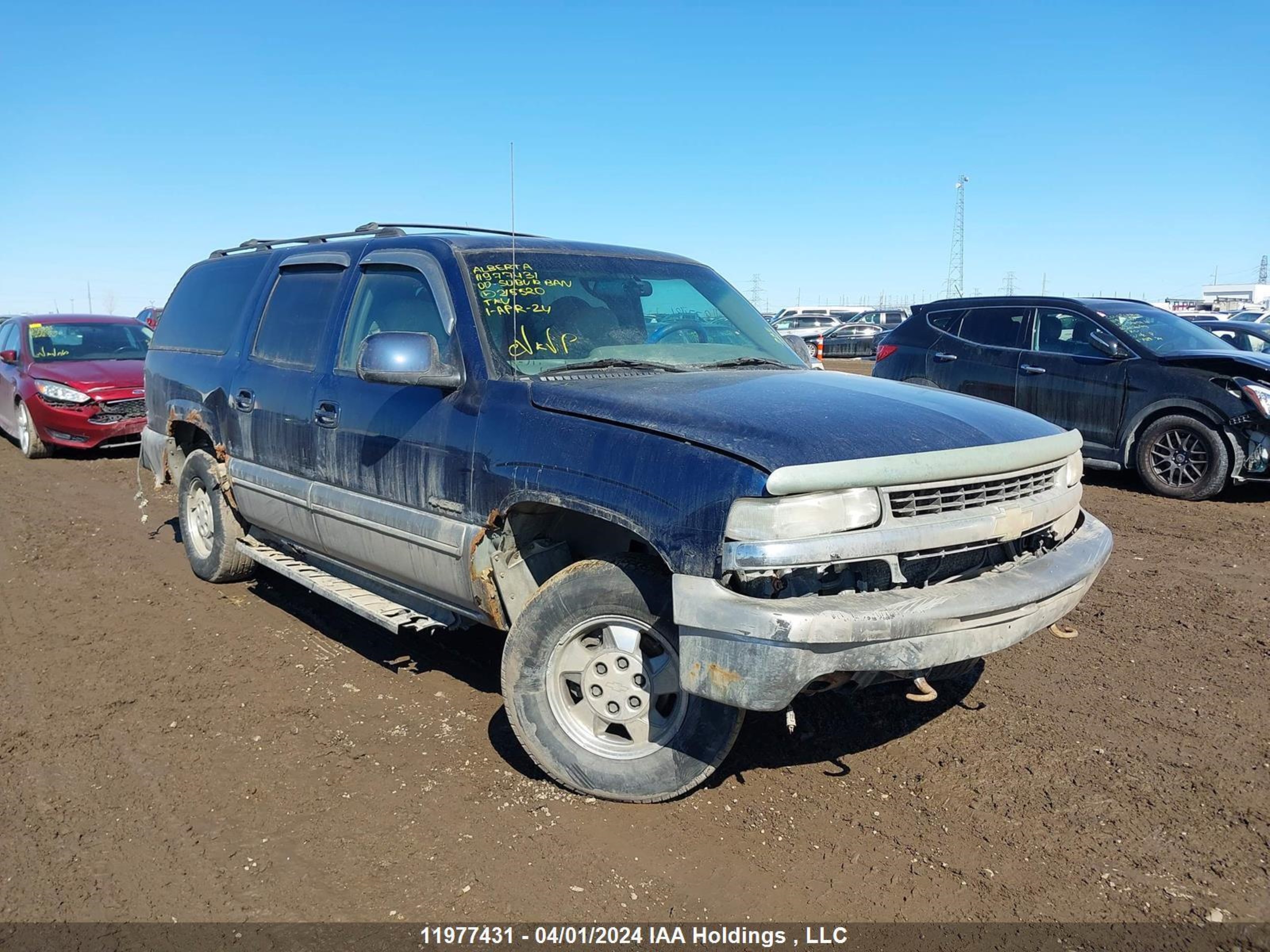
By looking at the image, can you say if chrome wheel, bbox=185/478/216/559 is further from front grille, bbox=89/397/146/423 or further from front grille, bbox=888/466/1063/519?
front grille, bbox=89/397/146/423

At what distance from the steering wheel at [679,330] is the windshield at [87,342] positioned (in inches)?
364

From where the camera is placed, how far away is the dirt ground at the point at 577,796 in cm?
277

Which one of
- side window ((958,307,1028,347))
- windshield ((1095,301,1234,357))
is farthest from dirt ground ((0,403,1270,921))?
side window ((958,307,1028,347))

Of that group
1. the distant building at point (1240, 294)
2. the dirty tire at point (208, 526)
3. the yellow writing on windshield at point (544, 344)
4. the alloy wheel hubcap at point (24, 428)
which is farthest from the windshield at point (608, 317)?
the distant building at point (1240, 294)

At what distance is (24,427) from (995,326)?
37.1 feet

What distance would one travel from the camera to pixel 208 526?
5.88 m

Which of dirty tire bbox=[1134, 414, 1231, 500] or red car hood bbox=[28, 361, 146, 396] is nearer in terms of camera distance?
dirty tire bbox=[1134, 414, 1231, 500]

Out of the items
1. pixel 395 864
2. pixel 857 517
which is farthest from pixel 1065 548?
pixel 395 864

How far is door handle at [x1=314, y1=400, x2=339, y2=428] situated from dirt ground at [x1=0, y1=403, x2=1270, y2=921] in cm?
122

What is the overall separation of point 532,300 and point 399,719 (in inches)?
73.8

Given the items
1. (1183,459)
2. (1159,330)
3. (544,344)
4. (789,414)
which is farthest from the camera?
(1159,330)

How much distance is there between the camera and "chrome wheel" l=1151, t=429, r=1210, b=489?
26.5ft

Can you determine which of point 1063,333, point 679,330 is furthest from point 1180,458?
point 679,330

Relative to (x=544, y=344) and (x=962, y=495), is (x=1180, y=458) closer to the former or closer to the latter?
(x=962, y=495)
